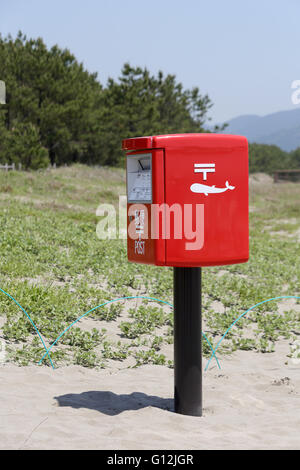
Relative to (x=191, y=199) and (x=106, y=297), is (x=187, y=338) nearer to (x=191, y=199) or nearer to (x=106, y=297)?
(x=191, y=199)

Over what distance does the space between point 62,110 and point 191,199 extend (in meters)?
26.7

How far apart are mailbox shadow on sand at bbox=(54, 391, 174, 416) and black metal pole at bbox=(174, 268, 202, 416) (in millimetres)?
224

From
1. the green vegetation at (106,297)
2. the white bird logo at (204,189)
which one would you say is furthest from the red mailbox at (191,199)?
the green vegetation at (106,297)

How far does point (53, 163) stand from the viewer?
106 ft

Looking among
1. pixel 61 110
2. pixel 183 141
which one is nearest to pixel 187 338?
pixel 183 141

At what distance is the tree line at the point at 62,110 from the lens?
27.8 metres

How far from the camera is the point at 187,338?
363 centimetres

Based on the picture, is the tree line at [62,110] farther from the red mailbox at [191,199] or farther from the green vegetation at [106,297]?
the red mailbox at [191,199]

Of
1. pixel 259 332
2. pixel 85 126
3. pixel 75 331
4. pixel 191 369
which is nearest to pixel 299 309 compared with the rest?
pixel 259 332

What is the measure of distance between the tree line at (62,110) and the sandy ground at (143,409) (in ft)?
77.7

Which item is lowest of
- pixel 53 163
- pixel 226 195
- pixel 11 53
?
pixel 226 195

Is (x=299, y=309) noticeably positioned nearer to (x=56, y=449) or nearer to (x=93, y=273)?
(x=93, y=273)

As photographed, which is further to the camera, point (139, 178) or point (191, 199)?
point (139, 178)

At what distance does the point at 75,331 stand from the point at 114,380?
921 mm
